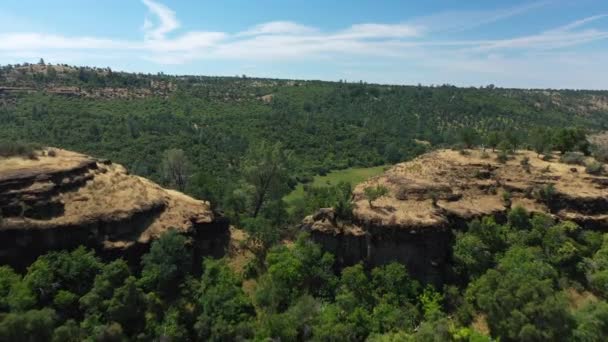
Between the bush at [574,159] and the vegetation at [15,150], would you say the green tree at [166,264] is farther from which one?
the bush at [574,159]

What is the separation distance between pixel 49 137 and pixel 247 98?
3870 inches

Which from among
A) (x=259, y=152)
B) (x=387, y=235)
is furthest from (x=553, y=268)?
(x=259, y=152)

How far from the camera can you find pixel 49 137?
98.7 meters

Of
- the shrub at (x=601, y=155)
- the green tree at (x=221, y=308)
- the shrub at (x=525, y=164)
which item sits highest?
the shrub at (x=601, y=155)

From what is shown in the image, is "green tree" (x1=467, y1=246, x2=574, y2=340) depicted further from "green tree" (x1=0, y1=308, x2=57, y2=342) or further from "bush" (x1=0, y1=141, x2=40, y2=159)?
"bush" (x1=0, y1=141, x2=40, y2=159)

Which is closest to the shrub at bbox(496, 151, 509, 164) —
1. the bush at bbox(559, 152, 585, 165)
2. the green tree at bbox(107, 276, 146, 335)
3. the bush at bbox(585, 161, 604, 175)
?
the bush at bbox(559, 152, 585, 165)

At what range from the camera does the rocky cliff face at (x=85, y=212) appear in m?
38.2

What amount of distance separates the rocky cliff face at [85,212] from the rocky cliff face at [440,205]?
40.0ft

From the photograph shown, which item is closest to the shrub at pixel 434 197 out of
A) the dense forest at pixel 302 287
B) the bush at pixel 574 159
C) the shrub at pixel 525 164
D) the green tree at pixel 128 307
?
the dense forest at pixel 302 287

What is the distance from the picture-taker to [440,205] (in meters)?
47.8

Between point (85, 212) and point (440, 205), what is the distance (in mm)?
35372

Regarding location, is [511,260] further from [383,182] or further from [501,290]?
[383,182]

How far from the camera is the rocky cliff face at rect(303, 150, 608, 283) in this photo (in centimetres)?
4328

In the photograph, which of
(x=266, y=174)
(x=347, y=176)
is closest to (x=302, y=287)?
(x=266, y=174)
